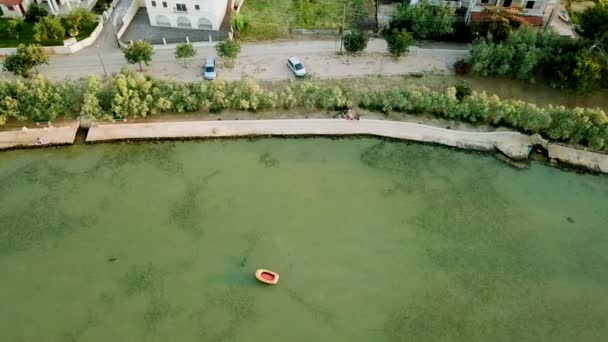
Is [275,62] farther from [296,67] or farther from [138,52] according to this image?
[138,52]

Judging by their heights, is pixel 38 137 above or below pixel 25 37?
below

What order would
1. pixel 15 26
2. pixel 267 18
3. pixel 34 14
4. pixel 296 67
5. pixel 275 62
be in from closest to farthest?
pixel 296 67
pixel 275 62
pixel 15 26
pixel 34 14
pixel 267 18

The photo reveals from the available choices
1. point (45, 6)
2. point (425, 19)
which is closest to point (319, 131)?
point (425, 19)

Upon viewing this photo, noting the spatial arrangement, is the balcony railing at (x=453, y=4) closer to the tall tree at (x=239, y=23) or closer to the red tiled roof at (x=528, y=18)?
the red tiled roof at (x=528, y=18)

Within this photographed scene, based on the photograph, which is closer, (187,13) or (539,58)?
(539,58)

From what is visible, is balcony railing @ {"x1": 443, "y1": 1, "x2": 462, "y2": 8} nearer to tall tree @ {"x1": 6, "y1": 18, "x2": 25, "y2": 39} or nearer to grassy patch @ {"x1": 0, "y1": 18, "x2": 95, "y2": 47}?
grassy patch @ {"x1": 0, "y1": 18, "x2": 95, "y2": 47}

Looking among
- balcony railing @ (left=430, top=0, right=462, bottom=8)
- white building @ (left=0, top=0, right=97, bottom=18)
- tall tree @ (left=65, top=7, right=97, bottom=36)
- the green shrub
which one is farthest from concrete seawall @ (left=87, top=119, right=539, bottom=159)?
white building @ (left=0, top=0, right=97, bottom=18)

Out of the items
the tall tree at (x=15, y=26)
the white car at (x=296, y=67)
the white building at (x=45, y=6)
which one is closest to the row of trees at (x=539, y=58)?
the white car at (x=296, y=67)
